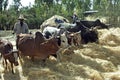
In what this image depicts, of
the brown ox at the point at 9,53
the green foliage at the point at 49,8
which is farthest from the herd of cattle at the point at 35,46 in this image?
the green foliage at the point at 49,8

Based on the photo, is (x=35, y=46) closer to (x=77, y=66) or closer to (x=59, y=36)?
(x=59, y=36)

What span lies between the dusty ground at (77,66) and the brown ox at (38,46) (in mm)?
301

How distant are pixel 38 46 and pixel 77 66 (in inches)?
47.2

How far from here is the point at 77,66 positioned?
8.43m

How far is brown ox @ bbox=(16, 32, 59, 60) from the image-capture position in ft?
26.5

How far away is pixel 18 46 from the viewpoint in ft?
28.7

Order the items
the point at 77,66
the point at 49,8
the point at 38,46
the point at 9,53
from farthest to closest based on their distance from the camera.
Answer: the point at 49,8 → the point at 77,66 → the point at 38,46 → the point at 9,53

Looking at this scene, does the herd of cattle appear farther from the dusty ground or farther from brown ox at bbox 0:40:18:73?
the dusty ground

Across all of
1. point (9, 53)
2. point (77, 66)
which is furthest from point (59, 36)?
point (9, 53)

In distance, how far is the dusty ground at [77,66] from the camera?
766 centimetres

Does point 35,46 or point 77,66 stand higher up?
Answer: point 35,46

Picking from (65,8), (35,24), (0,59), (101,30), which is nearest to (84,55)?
(0,59)

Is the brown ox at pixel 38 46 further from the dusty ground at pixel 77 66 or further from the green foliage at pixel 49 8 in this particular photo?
the green foliage at pixel 49 8

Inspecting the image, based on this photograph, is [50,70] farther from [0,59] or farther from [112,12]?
[112,12]
